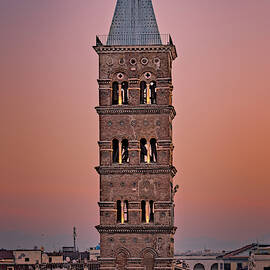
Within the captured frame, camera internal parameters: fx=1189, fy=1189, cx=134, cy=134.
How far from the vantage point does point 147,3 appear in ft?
246

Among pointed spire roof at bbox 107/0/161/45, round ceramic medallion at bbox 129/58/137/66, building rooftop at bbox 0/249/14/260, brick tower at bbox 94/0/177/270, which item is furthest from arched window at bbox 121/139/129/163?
building rooftop at bbox 0/249/14/260

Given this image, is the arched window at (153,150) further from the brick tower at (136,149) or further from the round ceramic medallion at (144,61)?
the round ceramic medallion at (144,61)

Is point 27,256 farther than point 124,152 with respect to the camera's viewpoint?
Yes

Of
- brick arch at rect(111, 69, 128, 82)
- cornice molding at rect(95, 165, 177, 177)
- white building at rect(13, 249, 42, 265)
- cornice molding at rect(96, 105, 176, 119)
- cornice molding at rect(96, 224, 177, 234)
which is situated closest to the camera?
cornice molding at rect(96, 224, 177, 234)

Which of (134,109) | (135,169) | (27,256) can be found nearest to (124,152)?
(135,169)

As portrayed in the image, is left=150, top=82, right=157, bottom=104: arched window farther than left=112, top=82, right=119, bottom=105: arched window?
No

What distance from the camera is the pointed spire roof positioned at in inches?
2916

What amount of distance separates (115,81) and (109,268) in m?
11.6

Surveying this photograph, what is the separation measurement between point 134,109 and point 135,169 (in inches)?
145

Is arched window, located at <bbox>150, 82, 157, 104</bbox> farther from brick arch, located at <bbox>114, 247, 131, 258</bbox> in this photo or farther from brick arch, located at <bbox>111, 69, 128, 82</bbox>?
brick arch, located at <bbox>114, 247, 131, 258</bbox>

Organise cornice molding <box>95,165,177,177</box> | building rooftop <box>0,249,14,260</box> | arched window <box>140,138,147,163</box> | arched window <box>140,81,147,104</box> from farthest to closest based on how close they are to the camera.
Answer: building rooftop <box>0,249,14,260</box> < arched window <box>140,81,147,104</box> < arched window <box>140,138,147,163</box> < cornice molding <box>95,165,177,177</box>

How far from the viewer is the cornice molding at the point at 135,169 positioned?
72688 millimetres

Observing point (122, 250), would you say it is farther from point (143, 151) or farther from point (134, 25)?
point (134, 25)

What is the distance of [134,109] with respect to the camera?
7312 cm
